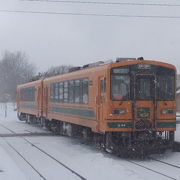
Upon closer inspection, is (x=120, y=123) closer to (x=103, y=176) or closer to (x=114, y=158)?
(x=114, y=158)

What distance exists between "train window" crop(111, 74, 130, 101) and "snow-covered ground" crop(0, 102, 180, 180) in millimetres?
1859

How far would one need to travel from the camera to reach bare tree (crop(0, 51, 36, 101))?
9940 centimetres

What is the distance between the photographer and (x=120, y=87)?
14.3 m

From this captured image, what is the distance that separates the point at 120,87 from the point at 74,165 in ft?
9.65

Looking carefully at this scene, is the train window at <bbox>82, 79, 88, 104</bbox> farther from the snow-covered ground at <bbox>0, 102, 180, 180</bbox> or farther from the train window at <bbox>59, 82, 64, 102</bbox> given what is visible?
the train window at <bbox>59, 82, 64, 102</bbox>

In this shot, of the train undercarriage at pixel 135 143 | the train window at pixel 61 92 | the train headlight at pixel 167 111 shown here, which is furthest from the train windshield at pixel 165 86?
the train window at pixel 61 92

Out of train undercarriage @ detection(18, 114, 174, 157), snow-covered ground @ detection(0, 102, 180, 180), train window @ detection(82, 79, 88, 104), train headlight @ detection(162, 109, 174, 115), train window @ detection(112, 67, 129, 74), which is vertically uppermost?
train window @ detection(112, 67, 129, 74)

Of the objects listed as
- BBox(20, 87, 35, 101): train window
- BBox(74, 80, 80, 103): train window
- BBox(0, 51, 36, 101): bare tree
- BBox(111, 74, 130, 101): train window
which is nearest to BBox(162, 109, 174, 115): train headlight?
BBox(111, 74, 130, 101): train window

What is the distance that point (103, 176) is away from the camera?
432 inches

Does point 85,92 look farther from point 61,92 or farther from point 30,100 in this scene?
point 30,100

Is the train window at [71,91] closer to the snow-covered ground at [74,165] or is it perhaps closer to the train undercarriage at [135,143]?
the snow-covered ground at [74,165]

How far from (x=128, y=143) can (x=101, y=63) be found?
9.78 ft

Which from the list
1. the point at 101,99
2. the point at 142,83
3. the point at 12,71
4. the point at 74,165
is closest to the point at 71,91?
the point at 101,99

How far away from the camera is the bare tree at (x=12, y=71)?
3913 inches
